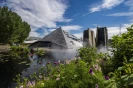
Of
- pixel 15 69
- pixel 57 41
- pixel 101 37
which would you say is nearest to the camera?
pixel 15 69

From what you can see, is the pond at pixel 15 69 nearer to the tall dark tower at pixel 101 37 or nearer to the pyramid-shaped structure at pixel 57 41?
the tall dark tower at pixel 101 37

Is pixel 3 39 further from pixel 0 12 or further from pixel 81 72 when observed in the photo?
pixel 81 72

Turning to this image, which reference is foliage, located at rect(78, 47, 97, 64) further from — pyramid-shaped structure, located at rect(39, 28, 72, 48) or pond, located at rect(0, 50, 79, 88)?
pyramid-shaped structure, located at rect(39, 28, 72, 48)

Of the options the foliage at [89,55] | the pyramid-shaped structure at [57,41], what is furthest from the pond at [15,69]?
the pyramid-shaped structure at [57,41]

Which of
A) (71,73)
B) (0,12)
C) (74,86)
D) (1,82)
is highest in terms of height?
(0,12)

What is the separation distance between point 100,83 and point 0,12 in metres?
51.3

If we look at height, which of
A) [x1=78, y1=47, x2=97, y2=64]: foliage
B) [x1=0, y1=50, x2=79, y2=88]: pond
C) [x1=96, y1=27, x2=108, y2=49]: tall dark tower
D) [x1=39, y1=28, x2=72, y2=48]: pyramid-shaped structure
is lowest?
[x1=0, y1=50, x2=79, y2=88]: pond

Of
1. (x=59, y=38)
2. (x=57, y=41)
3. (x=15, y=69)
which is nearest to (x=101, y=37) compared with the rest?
(x=15, y=69)

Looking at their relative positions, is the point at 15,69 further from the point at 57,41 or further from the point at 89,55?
the point at 57,41

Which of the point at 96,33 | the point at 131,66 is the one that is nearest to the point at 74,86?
the point at 131,66

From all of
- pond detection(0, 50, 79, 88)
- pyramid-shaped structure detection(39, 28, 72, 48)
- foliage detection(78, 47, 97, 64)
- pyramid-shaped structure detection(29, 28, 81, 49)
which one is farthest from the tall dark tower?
pyramid-shaped structure detection(39, 28, 72, 48)

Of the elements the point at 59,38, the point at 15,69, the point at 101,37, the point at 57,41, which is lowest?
the point at 15,69

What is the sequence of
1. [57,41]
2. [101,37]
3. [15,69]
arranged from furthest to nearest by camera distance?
[57,41]
[101,37]
[15,69]

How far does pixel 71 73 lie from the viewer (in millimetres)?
3430
